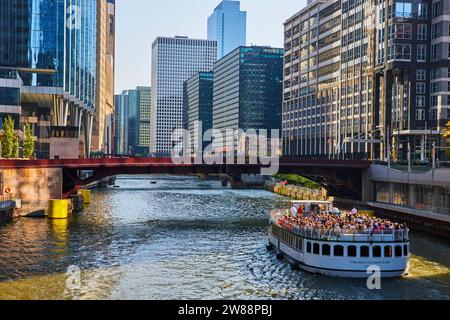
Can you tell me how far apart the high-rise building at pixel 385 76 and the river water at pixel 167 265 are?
42727 millimetres

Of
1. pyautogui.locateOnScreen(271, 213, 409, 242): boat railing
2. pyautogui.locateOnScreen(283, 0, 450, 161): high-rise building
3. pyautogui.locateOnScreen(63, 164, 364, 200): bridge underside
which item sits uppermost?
pyautogui.locateOnScreen(283, 0, 450, 161): high-rise building

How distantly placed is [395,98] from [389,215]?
2001 inches

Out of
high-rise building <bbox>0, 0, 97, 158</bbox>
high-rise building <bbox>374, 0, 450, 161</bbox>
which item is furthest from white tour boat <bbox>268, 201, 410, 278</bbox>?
high-rise building <bbox>0, 0, 97, 158</bbox>

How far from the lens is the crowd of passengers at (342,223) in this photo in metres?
49.7

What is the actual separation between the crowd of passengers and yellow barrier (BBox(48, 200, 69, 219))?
40.4 m

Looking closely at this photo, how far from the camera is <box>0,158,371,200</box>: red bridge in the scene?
92375mm

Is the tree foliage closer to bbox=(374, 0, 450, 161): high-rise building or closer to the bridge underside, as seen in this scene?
bbox=(374, 0, 450, 161): high-rise building

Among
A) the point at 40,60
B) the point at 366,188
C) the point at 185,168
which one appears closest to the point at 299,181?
the point at 366,188

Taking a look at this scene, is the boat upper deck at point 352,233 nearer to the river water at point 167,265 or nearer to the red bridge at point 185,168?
the river water at point 167,265

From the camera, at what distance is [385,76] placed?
134 meters

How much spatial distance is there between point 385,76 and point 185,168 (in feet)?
197

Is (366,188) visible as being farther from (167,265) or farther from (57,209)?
(167,265)
